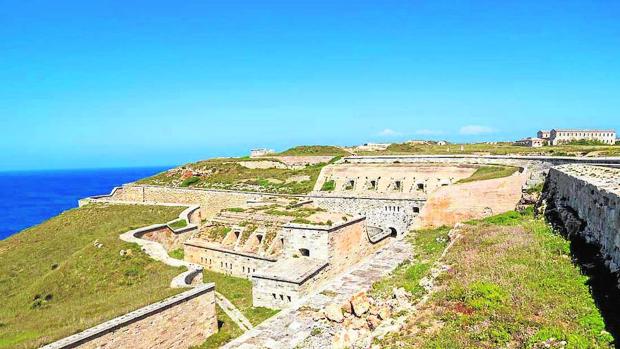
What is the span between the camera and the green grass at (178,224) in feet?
88.3

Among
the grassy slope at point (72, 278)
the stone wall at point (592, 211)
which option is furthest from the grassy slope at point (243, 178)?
the stone wall at point (592, 211)

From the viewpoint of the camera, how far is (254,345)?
11.1 meters

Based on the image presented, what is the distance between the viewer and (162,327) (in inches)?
509

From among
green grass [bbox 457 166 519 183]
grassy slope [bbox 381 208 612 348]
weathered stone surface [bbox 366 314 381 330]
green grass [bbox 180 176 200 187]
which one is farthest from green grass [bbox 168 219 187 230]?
grassy slope [bbox 381 208 612 348]

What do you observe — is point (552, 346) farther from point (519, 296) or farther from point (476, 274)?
point (476, 274)

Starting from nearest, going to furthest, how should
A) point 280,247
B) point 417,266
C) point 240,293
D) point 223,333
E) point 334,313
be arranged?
point 334,313 → point 223,333 → point 417,266 → point 240,293 → point 280,247

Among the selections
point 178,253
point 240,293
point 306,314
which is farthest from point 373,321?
point 178,253

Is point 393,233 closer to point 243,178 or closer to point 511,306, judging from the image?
point 243,178

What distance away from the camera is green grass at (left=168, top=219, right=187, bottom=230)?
88.3 ft

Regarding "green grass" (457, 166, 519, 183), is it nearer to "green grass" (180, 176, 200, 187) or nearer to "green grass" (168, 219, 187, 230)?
"green grass" (168, 219, 187, 230)

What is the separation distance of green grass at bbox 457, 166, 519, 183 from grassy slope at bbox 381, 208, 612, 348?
13612mm

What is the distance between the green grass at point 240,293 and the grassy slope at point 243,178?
14.5 m

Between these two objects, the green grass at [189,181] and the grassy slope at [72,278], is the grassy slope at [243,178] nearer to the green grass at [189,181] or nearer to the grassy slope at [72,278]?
the green grass at [189,181]

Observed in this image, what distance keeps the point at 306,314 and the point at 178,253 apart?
14.9 metres
